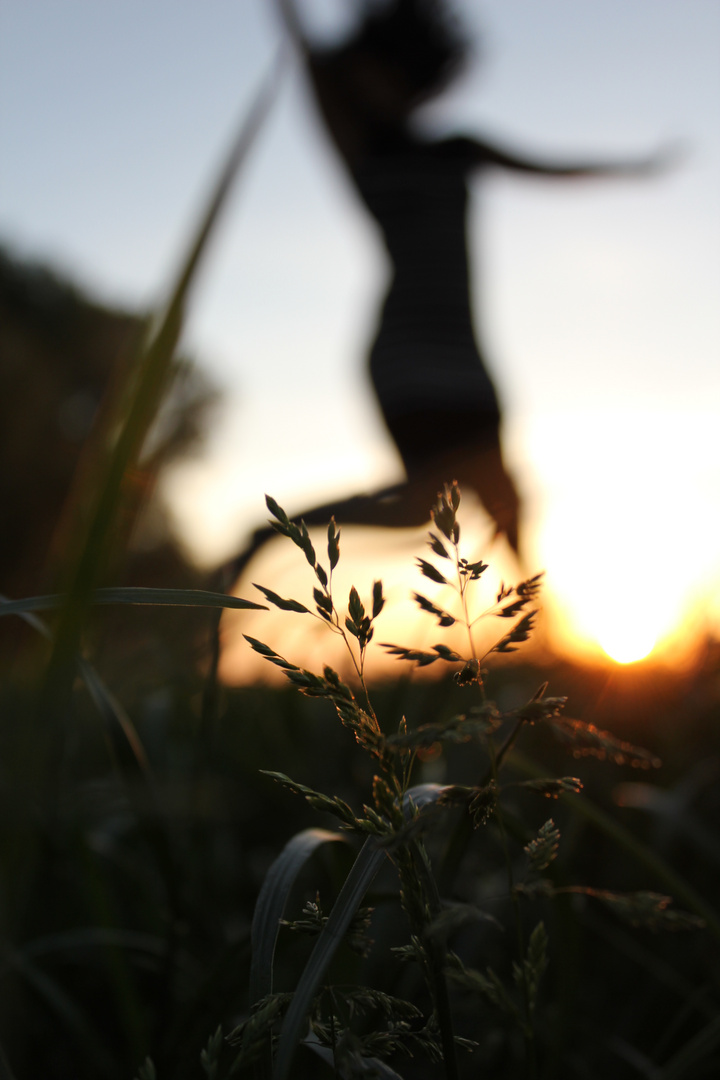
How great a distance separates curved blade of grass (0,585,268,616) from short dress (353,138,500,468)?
2215mm

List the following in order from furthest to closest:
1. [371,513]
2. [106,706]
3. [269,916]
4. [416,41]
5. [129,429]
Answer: [416,41] < [371,513] < [106,706] < [269,916] < [129,429]

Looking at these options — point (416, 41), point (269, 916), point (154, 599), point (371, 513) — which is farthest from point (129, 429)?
point (416, 41)

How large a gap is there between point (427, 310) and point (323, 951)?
2.54 metres

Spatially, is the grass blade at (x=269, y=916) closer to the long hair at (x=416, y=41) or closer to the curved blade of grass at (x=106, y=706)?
the curved blade of grass at (x=106, y=706)

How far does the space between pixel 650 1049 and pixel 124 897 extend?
747mm

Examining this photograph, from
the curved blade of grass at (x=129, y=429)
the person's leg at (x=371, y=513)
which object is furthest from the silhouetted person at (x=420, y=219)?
the curved blade of grass at (x=129, y=429)

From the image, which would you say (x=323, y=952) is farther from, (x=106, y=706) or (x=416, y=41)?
(x=416, y=41)

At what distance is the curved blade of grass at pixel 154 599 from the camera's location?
37 centimetres

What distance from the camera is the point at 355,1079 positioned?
26 centimetres

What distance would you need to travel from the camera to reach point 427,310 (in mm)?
2604

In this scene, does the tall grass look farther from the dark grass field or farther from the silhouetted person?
the silhouetted person

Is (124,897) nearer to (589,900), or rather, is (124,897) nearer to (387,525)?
(589,900)

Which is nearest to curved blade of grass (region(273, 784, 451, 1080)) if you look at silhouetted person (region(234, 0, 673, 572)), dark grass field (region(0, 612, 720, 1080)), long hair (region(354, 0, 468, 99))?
dark grass field (region(0, 612, 720, 1080))

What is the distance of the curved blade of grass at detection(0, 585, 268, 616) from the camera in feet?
1.20
